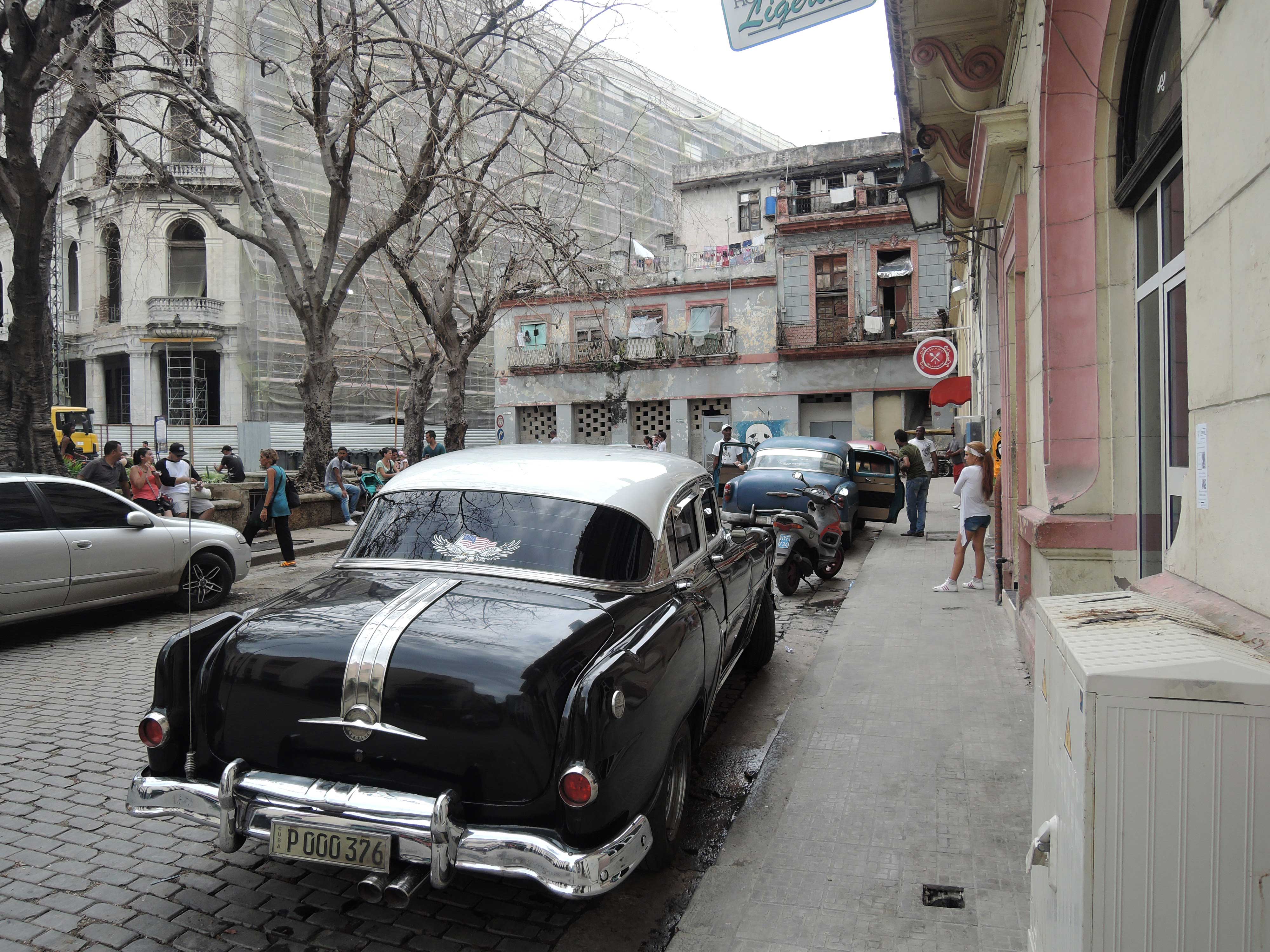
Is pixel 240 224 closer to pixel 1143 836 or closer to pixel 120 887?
pixel 120 887

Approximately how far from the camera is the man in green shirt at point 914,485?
1425 cm

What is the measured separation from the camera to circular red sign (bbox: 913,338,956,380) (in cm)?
1460

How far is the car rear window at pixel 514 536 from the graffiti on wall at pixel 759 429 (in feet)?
97.3

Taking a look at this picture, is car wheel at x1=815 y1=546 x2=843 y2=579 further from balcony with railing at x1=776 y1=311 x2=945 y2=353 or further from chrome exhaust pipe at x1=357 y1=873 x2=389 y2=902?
balcony with railing at x1=776 y1=311 x2=945 y2=353

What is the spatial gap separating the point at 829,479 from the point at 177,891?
11459 mm

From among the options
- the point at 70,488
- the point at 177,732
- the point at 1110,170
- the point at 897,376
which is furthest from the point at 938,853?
the point at 897,376

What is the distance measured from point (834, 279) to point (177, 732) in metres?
33.0

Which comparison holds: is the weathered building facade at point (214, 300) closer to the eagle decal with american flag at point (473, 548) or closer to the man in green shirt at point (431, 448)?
the man in green shirt at point (431, 448)

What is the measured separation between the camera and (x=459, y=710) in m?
3.05

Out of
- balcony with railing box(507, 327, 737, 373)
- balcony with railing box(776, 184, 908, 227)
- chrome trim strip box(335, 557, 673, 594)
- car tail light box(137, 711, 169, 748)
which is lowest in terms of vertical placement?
car tail light box(137, 711, 169, 748)

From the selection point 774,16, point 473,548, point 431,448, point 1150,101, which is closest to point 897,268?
point 431,448

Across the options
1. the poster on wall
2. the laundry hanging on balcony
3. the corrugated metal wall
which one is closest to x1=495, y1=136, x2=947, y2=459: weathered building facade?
the laundry hanging on balcony

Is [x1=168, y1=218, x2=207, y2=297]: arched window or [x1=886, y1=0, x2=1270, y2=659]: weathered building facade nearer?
[x1=886, y1=0, x2=1270, y2=659]: weathered building facade

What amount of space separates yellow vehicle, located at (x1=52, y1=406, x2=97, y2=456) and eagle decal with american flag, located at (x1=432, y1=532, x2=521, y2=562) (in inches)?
966
